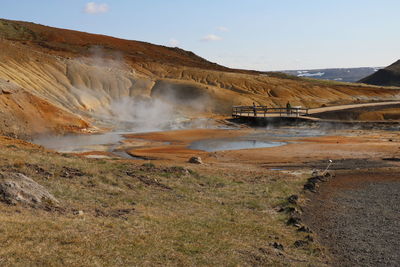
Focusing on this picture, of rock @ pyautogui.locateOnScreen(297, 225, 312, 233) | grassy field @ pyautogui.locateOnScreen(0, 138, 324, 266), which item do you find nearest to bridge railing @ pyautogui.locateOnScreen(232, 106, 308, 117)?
grassy field @ pyautogui.locateOnScreen(0, 138, 324, 266)

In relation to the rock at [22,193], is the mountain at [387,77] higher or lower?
higher

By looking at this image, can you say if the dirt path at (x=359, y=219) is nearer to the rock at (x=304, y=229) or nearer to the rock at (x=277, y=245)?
the rock at (x=304, y=229)

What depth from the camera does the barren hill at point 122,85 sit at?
194 feet

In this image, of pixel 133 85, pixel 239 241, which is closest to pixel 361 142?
pixel 239 241

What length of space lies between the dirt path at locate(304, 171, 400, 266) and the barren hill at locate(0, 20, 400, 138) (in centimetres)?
2841

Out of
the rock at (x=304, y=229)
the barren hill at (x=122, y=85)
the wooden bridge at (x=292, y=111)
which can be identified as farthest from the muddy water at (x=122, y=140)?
the rock at (x=304, y=229)

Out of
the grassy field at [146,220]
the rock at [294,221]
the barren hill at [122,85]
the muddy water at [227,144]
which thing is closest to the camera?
the grassy field at [146,220]

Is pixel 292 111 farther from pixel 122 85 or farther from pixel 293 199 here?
pixel 293 199

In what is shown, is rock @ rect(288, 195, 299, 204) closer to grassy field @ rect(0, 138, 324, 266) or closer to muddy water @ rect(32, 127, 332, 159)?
grassy field @ rect(0, 138, 324, 266)

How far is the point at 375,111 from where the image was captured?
5403 centimetres

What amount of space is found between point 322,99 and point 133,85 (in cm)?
3291

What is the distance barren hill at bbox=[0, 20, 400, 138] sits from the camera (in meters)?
59.2

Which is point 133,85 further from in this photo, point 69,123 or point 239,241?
point 239,241

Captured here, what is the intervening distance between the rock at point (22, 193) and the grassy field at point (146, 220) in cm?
38
